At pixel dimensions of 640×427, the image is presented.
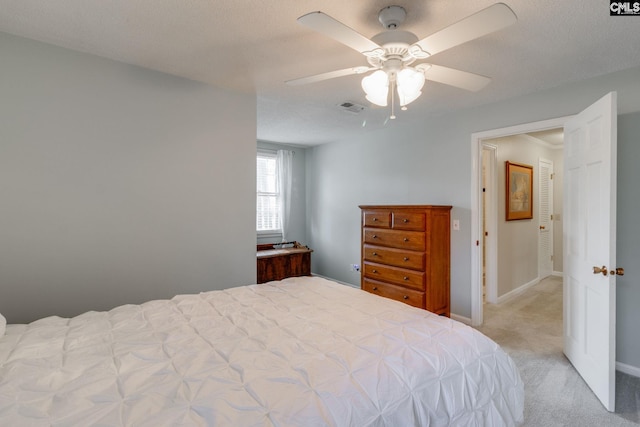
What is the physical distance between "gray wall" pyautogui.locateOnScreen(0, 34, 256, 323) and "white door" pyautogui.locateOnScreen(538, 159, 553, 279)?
192 inches

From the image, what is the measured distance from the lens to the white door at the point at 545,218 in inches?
203

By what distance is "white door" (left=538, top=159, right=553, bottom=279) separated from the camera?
515 centimetres

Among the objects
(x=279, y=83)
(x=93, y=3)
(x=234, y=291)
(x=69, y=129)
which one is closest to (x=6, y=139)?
(x=69, y=129)

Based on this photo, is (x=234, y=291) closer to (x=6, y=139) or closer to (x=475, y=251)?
(x=6, y=139)

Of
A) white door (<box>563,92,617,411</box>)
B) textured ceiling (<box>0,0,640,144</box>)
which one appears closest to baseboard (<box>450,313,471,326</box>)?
white door (<box>563,92,617,411</box>)

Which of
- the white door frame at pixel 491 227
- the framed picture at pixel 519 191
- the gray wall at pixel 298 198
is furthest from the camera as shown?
the gray wall at pixel 298 198

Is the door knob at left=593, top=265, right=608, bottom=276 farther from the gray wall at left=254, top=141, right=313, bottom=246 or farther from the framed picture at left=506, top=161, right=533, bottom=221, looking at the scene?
the gray wall at left=254, top=141, right=313, bottom=246

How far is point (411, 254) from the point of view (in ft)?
10.6

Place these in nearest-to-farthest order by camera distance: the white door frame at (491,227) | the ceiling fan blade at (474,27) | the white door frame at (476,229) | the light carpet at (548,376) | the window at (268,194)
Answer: the ceiling fan blade at (474,27) → the light carpet at (548,376) → the white door frame at (476,229) → the white door frame at (491,227) → the window at (268,194)

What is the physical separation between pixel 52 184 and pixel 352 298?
215cm

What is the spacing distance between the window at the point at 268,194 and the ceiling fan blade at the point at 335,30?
11.9 feet

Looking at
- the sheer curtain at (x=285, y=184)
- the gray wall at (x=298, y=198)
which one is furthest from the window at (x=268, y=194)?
the gray wall at (x=298, y=198)

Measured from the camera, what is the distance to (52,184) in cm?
209

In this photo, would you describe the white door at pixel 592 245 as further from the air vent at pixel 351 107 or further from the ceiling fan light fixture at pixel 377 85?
the air vent at pixel 351 107
